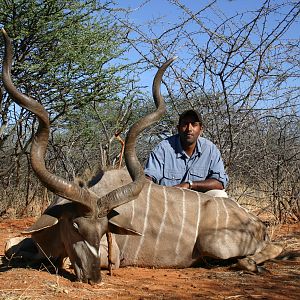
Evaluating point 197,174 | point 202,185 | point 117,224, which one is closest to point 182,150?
point 197,174

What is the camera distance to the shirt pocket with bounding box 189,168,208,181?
14.2ft

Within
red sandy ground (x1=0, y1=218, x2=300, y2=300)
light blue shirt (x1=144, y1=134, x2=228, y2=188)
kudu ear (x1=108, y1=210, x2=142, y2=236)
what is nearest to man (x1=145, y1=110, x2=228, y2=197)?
light blue shirt (x1=144, y1=134, x2=228, y2=188)

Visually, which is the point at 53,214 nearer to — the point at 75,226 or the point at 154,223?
the point at 75,226

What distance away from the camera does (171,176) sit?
171 inches

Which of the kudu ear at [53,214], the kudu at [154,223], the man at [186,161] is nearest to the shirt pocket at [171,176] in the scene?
the man at [186,161]

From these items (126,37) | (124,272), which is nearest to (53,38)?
(126,37)

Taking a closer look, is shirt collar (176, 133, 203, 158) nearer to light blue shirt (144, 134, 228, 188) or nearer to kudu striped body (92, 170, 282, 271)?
light blue shirt (144, 134, 228, 188)

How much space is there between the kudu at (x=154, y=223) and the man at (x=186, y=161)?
372 millimetres

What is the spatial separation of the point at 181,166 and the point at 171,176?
111 millimetres

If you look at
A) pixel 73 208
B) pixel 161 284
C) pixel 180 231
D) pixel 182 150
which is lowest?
pixel 161 284

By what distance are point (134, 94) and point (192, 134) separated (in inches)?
99.1

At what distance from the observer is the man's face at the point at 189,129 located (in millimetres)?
4367

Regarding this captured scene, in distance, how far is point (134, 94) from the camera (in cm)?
677

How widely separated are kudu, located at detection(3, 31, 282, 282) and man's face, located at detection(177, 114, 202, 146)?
0.55 meters
